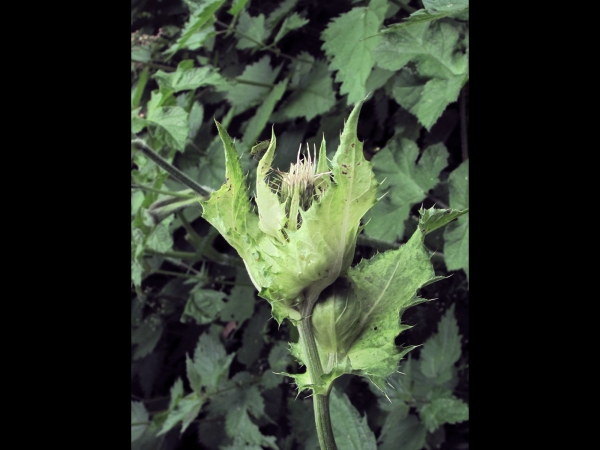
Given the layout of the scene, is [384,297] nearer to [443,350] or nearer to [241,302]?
[443,350]

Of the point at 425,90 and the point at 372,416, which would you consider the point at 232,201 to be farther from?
the point at 372,416

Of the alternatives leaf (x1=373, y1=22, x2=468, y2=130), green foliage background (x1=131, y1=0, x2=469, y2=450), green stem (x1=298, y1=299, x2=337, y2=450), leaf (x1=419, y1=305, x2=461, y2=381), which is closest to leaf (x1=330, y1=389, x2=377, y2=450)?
green foliage background (x1=131, y1=0, x2=469, y2=450)

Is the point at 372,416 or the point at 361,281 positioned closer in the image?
the point at 361,281

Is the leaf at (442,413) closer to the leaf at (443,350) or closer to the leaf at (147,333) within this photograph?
the leaf at (443,350)

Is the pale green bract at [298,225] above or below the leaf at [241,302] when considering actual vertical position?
above

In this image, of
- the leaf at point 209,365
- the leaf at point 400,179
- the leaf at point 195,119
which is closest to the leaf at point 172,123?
the leaf at point 195,119

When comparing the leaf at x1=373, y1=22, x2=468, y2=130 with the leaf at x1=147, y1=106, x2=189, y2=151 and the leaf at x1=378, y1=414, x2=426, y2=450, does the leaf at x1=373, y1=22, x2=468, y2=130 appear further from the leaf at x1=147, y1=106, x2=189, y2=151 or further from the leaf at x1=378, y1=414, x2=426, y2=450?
the leaf at x1=378, y1=414, x2=426, y2=450

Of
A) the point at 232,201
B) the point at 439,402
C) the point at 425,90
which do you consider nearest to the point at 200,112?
the point at 425,90
